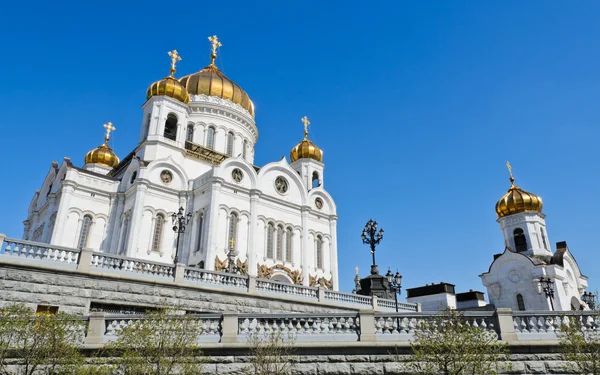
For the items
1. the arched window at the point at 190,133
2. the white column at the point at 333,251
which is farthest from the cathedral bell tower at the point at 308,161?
the arched window at the point at 190,133

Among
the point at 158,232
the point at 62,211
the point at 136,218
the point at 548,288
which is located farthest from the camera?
the point at 548,288

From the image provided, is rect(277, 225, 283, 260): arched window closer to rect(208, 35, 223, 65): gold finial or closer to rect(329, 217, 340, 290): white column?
rect(329, 217, 340, 290): white column

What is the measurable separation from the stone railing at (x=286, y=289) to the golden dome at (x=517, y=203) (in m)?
25.0

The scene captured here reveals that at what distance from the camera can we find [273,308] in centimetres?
1789

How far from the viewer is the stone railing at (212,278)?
54.3ft

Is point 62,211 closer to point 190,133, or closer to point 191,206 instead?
point 191,206

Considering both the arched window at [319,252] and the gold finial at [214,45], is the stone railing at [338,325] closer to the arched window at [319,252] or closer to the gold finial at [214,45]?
the arched window at [319,252]

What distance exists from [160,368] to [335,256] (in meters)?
25.5

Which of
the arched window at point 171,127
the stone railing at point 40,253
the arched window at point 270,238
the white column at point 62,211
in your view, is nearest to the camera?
the stone railing at point 40,253

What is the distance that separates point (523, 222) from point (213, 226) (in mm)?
26102

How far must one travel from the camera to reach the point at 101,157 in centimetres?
3919

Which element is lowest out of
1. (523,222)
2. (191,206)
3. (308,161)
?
(191,206)

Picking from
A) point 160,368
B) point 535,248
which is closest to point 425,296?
point 535,248

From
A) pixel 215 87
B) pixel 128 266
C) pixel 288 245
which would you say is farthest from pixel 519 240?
pixel 128 266
